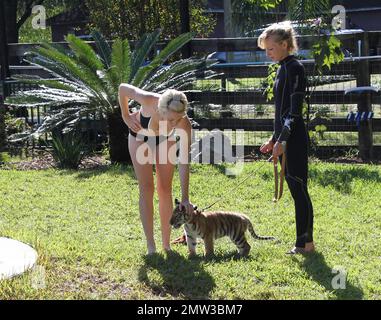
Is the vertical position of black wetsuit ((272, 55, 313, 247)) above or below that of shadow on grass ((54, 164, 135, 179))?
above

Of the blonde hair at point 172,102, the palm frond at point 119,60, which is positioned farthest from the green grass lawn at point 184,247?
the palm frond at point 119,60

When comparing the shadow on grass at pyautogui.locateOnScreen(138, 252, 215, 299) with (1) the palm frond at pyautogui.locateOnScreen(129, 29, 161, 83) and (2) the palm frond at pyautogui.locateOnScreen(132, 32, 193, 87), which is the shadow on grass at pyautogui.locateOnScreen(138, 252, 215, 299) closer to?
(2) the palm frond at pyautogui.locateOnScreen(132, 32, 193, 87)

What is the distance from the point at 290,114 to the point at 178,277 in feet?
5.38

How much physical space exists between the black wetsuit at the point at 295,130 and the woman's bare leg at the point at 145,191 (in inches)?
46.1

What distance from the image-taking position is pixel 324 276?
5.42m

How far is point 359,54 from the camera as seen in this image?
11.6 meters

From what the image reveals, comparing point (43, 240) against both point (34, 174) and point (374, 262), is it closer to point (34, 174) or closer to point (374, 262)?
point (374, 262)

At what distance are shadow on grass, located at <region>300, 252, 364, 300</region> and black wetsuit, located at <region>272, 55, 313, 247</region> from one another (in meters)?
0.25

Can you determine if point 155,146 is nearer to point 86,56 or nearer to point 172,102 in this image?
point 172,102

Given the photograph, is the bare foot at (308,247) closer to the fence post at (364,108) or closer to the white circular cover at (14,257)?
the white circular cover at (14,257)

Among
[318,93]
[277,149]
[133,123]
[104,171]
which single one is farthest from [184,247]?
[318,93]

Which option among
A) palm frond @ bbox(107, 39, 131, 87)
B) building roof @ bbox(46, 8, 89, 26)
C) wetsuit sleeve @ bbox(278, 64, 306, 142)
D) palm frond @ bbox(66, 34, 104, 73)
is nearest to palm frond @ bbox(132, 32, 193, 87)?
palm frond @ bbox(107, 39, 131, 87)

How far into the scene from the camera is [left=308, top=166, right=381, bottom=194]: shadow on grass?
8.97 meters
